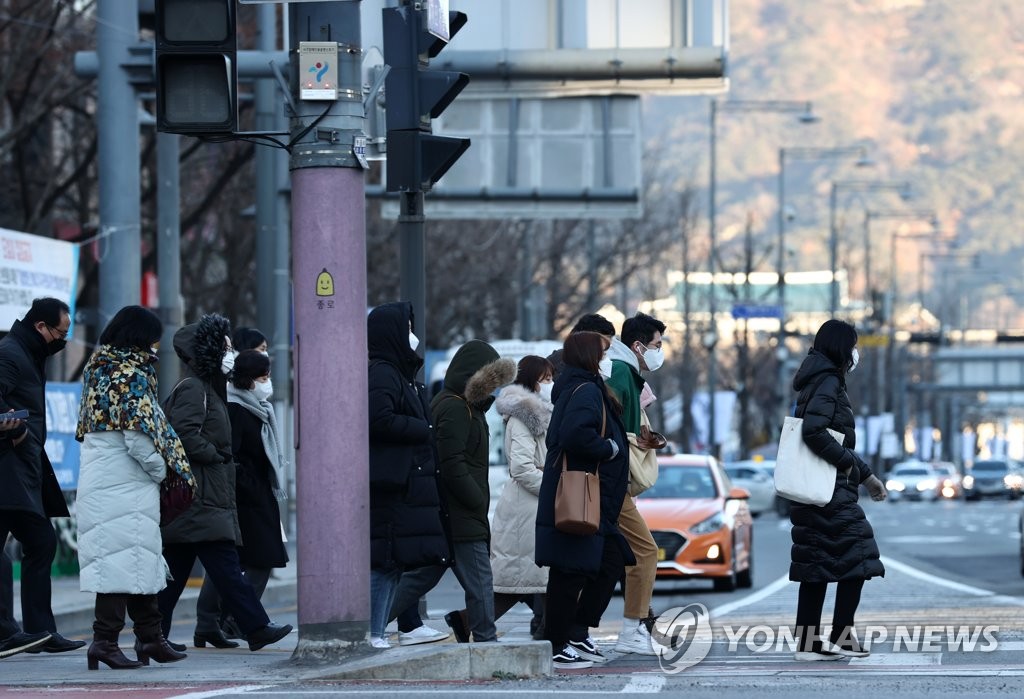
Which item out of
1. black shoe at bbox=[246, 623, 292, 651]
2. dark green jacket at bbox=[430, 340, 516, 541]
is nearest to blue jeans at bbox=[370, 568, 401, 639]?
dark green jacket at bbox=[430, 340, 516, 541]

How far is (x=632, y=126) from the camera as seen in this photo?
30.5 m

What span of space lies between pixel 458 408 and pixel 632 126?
19052 millimetres

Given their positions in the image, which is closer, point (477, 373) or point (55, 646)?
point (477, 373)

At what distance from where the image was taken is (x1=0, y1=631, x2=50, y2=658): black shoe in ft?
38.0

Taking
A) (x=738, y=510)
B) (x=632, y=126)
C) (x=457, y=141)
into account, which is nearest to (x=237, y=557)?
(x=457, y=141)

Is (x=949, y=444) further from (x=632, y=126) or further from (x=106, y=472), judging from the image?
(x=106, y=472)

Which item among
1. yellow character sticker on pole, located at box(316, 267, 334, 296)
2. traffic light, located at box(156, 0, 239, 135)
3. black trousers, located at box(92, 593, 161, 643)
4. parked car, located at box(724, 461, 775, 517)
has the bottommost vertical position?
parked car, located at box(724, 461, 775, 517)

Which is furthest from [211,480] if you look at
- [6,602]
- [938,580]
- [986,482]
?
[986,482]

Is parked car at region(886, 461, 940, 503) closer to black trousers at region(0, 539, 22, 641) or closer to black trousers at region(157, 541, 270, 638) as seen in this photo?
black trousers at region(157, 541, 270, 638)

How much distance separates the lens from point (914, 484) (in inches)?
3236

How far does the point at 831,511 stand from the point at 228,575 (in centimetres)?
326

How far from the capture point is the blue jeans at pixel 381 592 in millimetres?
11328

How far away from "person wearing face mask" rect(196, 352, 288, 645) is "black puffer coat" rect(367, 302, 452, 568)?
5.62 feet

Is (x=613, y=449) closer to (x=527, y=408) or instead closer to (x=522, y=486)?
(x=527, y=408)
